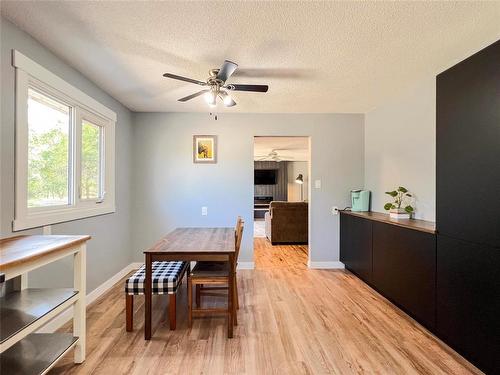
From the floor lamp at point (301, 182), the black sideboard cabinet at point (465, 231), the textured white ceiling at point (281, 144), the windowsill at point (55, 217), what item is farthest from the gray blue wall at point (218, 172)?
the floor lamp at point (301, 182)

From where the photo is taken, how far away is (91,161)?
2.93 m

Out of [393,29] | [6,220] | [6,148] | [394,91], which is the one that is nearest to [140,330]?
[6,220]

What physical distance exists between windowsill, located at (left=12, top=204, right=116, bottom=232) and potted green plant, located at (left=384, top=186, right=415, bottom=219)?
3.25 meters

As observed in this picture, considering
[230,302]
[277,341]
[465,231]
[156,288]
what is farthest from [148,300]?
[465,231]

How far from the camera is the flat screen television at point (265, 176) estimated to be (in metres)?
10.9

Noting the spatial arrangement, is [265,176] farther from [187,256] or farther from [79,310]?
[79,310]

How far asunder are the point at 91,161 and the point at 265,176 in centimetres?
841

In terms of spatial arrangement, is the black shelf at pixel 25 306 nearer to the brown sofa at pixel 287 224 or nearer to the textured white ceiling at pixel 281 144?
the brown sofa at pixel 287 224

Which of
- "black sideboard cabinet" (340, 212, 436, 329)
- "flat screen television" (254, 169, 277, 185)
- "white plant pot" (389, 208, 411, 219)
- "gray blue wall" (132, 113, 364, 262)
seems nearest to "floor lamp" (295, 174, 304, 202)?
"flat screen television" (254, 169, 277, 185)

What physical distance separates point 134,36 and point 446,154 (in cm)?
248

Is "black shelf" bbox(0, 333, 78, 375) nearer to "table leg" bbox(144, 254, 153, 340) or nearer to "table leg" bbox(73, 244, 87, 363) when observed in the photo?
"table leg" bbox(73, 244, 87, 363)

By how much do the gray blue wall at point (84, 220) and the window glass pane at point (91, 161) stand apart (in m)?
0.31

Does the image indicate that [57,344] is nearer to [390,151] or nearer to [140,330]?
[140,330]

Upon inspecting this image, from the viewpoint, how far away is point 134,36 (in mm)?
1939
